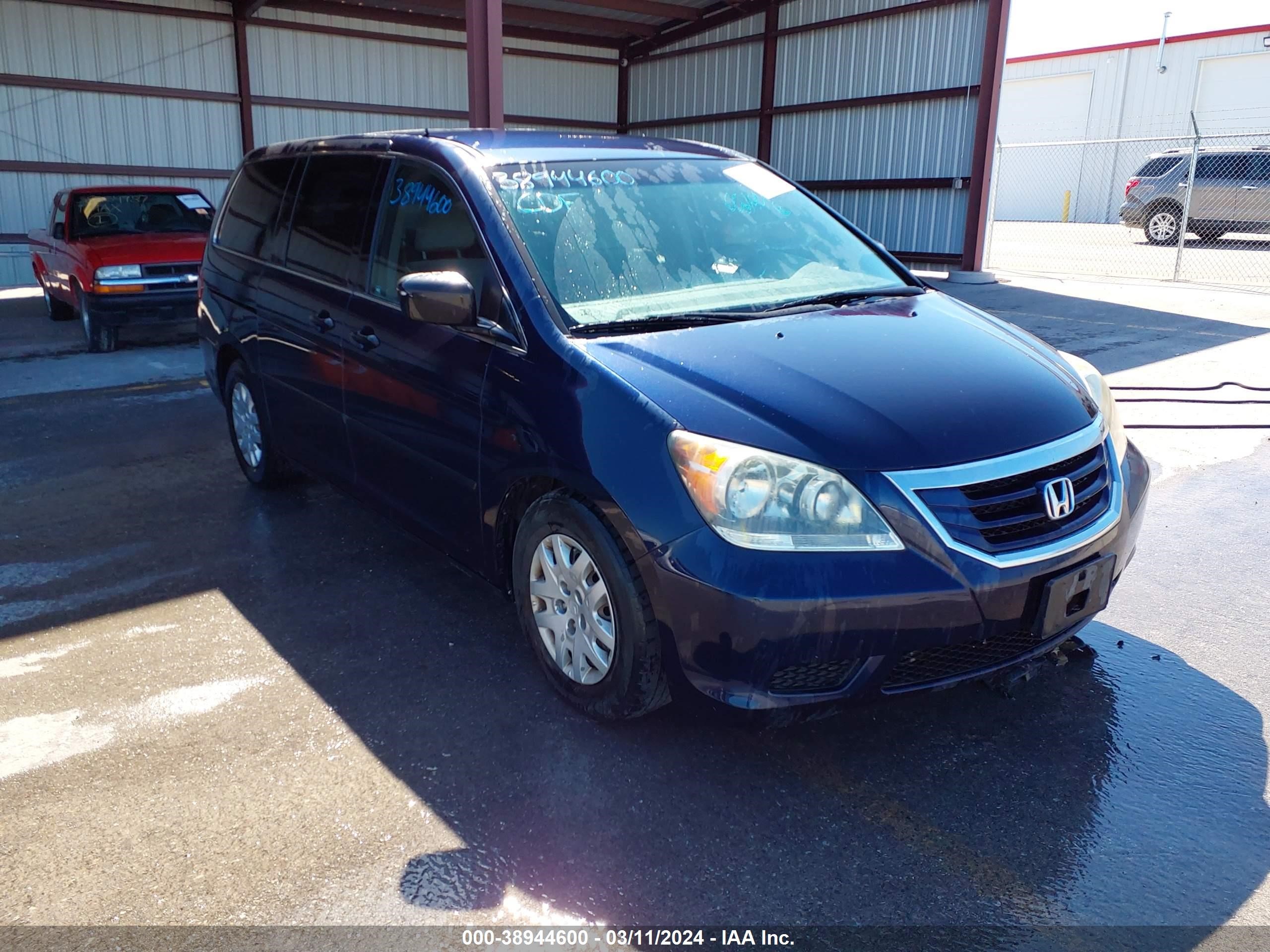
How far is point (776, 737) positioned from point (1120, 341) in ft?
27.2

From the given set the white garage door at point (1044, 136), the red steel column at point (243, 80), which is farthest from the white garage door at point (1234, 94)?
the red steel column at point (243, 80)

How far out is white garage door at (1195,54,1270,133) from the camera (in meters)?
31.3

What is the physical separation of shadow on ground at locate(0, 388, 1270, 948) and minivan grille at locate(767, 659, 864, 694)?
0.36m

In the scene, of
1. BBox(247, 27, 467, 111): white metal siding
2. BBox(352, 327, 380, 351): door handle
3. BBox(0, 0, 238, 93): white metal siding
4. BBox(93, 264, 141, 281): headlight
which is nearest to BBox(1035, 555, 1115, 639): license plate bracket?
BBox(352, 327, 380, 351): door handle

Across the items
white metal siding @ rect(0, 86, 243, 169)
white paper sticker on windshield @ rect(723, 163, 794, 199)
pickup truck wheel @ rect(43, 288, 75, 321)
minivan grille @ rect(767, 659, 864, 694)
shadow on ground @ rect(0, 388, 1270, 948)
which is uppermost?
white metal siding @ rect(0, 86, 243, 169)

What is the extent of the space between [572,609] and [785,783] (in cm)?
79

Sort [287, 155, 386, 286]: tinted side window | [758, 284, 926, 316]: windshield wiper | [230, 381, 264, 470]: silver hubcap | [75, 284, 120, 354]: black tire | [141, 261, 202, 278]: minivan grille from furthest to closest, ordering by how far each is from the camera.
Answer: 1. [75, 284, 120, 354]: black tire
2. [141, 261, 202, 278]: minivan grille
3. [230, 381, 264, 470]: silver hubcap
4. [287, 155, 386, 286]: tinted side window
5. [758, 284, 926, 316]: windshield wiper

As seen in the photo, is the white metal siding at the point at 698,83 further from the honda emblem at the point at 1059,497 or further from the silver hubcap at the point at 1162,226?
the honda emblem at the point at 1059,497

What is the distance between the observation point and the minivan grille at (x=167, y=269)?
10.0 metres

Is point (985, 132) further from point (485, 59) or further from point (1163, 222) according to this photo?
point (1163, 222)

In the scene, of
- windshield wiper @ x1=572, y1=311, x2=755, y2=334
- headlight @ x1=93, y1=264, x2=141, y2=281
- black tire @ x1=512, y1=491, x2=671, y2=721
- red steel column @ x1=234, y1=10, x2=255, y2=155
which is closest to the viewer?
black tire @ x1=512, y1=491, x2=671, y2=721

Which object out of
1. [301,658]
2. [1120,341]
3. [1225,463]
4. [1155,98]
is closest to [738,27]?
[1120,341]

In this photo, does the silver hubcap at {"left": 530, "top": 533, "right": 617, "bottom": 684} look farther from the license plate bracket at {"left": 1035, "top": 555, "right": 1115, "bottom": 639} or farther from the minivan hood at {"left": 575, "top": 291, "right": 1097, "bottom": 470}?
the license plate bracket at {"left": 1035, "top": 555, "right": 1115, "bottom": 639}

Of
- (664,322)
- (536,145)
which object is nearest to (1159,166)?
(536,145)
